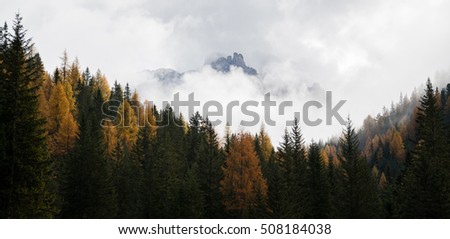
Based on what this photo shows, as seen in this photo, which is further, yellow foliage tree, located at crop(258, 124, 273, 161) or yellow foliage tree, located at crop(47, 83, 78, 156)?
yellow foliage tree, located at crop(258, 124, 273, 161)

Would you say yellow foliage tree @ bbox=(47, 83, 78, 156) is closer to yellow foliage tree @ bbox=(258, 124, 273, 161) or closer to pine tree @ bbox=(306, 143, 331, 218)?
pine tree @ bbox=(306, 143, 331, 218)

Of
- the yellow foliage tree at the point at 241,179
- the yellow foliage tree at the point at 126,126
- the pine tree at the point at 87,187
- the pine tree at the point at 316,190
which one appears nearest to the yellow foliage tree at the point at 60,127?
the pine tree at the point at 87,187

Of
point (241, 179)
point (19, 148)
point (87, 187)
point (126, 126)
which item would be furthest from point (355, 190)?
point (126, 126)

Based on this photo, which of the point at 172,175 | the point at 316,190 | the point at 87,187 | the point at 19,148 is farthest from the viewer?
the point at 172,175

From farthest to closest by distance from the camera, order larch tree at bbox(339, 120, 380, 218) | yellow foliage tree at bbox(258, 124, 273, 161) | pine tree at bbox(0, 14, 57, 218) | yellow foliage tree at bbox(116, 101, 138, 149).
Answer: yellow foliage tree at bbox(258, 124, 273, 161) → yellow foliage tree at bbox(116, 101, 138, 149) → larch tree at bbox(339, 120, 380, 218) → pine tree at bbox(0, 14, 57, 218)

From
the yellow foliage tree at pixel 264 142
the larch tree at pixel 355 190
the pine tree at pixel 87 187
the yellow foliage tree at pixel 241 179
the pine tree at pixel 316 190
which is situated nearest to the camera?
the pine tree at pixel 87 187

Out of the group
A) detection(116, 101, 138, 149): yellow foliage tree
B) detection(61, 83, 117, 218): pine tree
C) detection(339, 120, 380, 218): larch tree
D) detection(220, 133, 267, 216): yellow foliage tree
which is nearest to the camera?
detection(61, 83, 117, 218): pine tree

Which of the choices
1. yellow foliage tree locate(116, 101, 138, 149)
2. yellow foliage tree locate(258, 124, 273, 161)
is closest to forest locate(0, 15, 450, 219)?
yellow foliage tree locate(116, 101, 138, 149)

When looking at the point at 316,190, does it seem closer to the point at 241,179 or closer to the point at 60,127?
the point at 241,179

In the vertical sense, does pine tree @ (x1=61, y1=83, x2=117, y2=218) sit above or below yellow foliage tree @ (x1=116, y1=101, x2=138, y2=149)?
below

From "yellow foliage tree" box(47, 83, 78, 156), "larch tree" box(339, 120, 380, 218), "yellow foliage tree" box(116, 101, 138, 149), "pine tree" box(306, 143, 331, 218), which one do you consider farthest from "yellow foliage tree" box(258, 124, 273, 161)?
"larch tree" box(339, 120, 380, 218)

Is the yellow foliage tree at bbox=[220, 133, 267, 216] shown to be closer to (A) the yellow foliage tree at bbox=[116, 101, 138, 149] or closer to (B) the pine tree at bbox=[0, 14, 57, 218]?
(B) the pine tree at bbox=[0, 14, 57, 218]

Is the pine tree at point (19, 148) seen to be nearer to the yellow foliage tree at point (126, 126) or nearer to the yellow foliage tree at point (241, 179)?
the yellow foliage tree at point (241, 179)

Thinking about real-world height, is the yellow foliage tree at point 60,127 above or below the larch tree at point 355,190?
above
